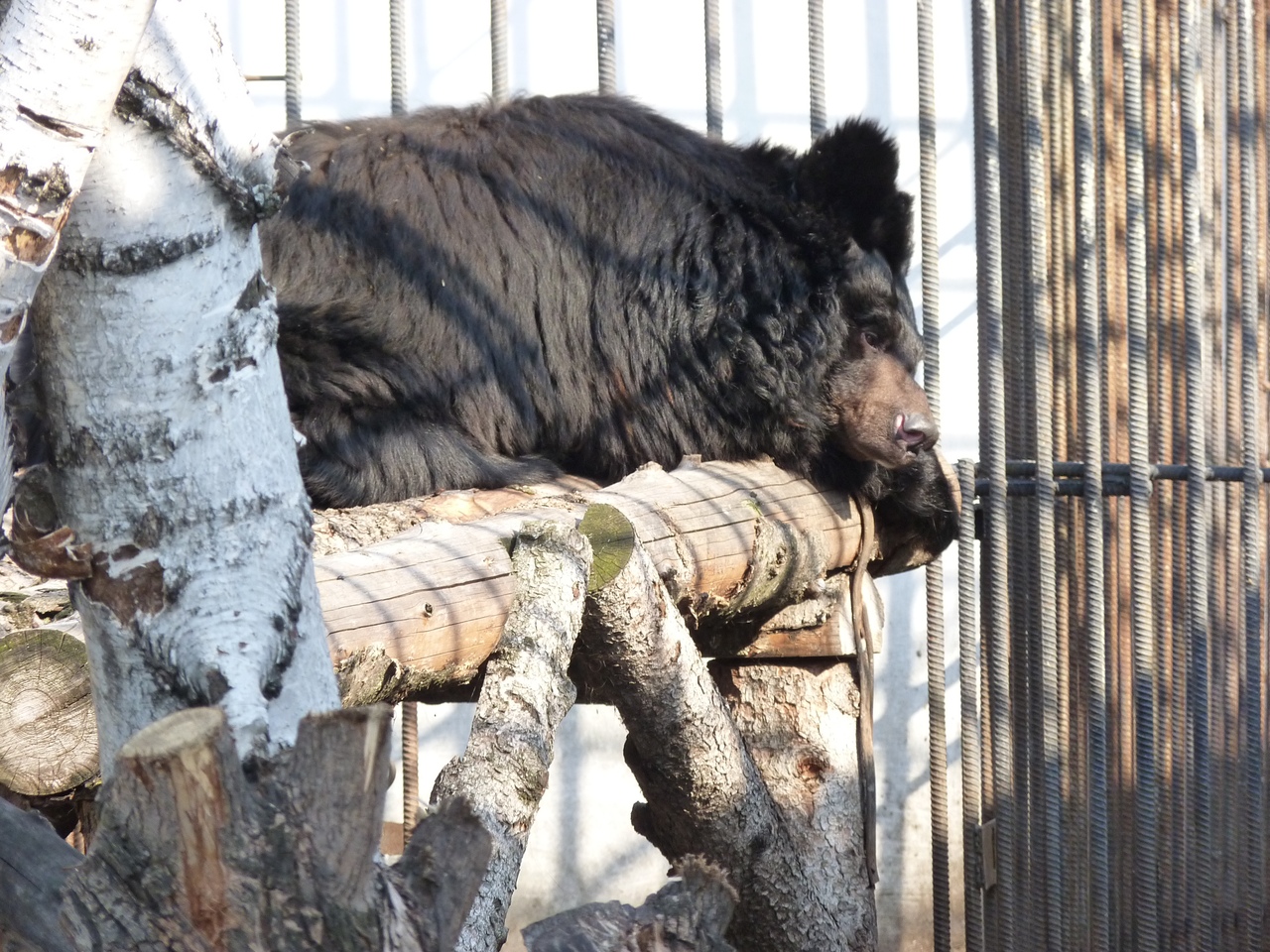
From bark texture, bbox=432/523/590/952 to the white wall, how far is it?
11.5 feet

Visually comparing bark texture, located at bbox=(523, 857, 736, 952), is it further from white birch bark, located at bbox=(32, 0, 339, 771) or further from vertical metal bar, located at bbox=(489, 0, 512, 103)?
vertical metal bar, located at bbox=(489, 0, 512, 103)

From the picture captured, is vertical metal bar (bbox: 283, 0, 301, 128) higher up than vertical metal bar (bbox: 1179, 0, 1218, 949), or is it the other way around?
vertical metal bar (bbox: 283, 0, 301, 128)

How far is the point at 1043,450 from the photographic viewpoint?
3.50 meters

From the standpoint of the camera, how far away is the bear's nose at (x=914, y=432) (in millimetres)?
3404

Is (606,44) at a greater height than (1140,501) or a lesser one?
greater

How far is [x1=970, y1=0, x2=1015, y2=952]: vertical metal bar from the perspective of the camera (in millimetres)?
3477

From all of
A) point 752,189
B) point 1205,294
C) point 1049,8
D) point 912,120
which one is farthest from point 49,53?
point 912,120

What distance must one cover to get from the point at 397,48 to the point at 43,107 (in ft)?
7.95

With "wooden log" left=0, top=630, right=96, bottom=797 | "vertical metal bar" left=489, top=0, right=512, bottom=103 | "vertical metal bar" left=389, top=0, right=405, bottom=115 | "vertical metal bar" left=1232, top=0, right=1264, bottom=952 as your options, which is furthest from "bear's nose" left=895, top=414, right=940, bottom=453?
"wooden log" left=0, top=630, right=96, bottom=797

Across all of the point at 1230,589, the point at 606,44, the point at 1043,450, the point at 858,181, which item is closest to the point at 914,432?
the point at 1043,450

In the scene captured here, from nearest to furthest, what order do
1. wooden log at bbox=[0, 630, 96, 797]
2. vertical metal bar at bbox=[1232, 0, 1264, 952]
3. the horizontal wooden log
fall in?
wooden log at bbox=[0, 630, 96, 797] → the horizontal wooden log → vertical metal bar at bbox=[1232, 0, 1264, 952]

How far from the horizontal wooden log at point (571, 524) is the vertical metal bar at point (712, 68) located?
93cm

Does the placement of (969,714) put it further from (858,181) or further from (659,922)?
(659,922)

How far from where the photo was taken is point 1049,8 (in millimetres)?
3582
